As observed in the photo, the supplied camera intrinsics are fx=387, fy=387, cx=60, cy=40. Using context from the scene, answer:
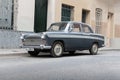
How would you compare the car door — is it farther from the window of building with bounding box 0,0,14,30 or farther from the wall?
the window of building with bounding box 0,0,14,30

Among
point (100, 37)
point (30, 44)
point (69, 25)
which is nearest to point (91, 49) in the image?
point (100, 37)

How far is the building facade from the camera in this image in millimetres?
21797

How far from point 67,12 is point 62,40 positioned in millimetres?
9129

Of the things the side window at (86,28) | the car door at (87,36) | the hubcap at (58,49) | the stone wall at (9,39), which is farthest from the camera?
the stone wall at (9,39)

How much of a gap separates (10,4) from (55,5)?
4.37m

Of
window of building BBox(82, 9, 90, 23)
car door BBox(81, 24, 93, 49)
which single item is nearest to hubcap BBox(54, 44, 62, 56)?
car door BBox(81, 24, 93, 49)

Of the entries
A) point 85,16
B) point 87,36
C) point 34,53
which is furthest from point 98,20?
point 34,53

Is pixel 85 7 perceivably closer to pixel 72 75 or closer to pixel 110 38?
pixel 110 38

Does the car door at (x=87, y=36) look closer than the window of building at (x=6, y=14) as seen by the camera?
Yes

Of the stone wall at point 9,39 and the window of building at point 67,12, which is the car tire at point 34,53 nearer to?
the stone wall at point 9,39

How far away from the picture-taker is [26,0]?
2258 centimetres

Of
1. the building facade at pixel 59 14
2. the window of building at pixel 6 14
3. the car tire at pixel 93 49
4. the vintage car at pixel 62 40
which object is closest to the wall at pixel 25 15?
the building facade at pixel 59 14

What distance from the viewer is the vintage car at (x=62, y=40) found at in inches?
688

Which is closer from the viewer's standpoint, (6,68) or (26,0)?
(6,68)
